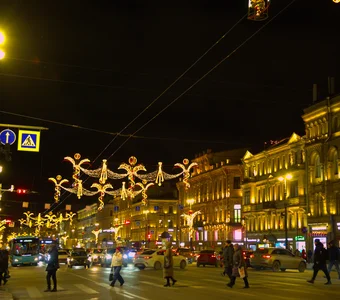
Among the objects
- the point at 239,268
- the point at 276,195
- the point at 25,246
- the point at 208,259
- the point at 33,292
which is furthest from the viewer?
the point at 276,195

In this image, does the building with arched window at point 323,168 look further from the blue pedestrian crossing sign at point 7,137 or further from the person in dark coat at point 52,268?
the person in dark coat at point 52,268

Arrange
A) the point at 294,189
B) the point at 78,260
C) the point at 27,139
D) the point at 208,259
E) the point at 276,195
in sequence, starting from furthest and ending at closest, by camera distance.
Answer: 1. the point at 276,195
2. the point at 294,189
3. the point at 208,259
4. the point at 78,260
5. the point at 27,139

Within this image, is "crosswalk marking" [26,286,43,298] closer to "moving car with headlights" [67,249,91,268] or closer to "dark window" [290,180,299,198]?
"moving car with headlights" [67,249,91,268]

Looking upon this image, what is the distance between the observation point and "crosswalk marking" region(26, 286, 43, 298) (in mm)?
19966

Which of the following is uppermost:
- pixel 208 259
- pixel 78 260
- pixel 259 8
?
pixel 259 8

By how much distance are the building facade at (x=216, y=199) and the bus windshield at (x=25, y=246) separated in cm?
2895

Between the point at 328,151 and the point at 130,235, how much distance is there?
3130 inches

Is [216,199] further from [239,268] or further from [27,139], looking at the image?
[239,268]

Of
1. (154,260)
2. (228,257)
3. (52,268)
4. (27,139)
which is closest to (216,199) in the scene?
(154,260)

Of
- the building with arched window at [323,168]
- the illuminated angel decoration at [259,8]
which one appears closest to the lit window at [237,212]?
the building with arched window at [323,168]

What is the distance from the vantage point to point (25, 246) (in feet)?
188

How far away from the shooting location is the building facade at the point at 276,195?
6575 centimetres

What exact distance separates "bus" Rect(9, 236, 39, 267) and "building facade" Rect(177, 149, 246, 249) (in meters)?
29.2

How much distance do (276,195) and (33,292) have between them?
5365 centimetres
